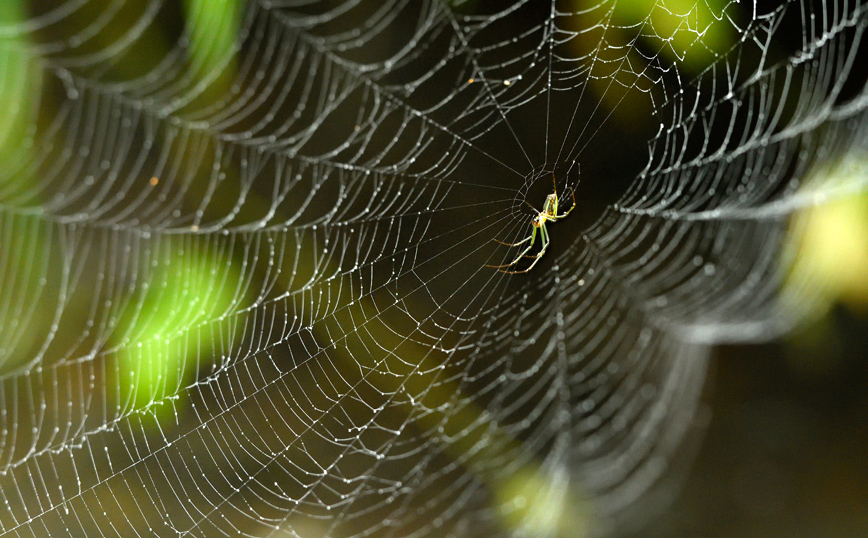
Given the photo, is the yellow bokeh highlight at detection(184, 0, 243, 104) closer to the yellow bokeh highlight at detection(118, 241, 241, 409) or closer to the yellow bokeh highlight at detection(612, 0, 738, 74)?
the yellow bokeh highlight at detection(118, 241, 241, 409)

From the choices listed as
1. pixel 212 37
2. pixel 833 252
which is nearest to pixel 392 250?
pixel 212 37

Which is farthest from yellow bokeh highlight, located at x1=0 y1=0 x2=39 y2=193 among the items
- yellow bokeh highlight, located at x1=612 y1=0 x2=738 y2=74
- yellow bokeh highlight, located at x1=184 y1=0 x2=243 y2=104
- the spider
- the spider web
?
yellow bokeh highlight, located at x1=612 y1=0 x2=738 y2=74

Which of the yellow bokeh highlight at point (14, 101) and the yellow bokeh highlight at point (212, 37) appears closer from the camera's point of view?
the yellow bokeh highlight at point (14, 101)

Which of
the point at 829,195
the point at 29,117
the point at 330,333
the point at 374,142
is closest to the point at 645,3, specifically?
the point at 829,195

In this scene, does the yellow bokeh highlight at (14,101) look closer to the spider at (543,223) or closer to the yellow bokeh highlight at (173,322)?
the yellow bokeh highlight at (173,322)

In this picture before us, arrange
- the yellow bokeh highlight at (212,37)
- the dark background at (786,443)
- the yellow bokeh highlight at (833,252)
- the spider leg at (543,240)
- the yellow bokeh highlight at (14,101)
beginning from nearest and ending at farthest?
the yellow bokeh highlight at (14,101) → the yellow bokeh highlight at (212,37) → the yellow bokeh highlight at (833,252) → the dark background at (786,443) → the spider leg at (543,240)

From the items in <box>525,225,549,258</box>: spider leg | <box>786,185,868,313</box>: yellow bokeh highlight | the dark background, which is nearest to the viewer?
<box>786,185,868,313</box>: yellow bokeh highlight

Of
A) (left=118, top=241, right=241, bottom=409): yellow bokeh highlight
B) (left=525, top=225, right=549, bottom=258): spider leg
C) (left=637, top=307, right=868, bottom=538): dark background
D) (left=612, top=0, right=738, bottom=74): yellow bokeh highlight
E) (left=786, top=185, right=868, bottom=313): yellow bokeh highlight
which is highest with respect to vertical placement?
(left=612, top=0, right=738, bottom=74): yellow bokeh highlight

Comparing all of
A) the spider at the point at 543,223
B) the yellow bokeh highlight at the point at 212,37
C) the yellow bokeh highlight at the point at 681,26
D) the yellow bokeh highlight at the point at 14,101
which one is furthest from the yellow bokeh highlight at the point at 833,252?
the yellow bokeh highlight at the point at 14,101

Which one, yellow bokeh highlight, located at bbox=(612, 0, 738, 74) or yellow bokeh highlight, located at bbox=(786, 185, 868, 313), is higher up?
yellow bokeh highlight, located at bbox=(612, 0, 738, 74)
